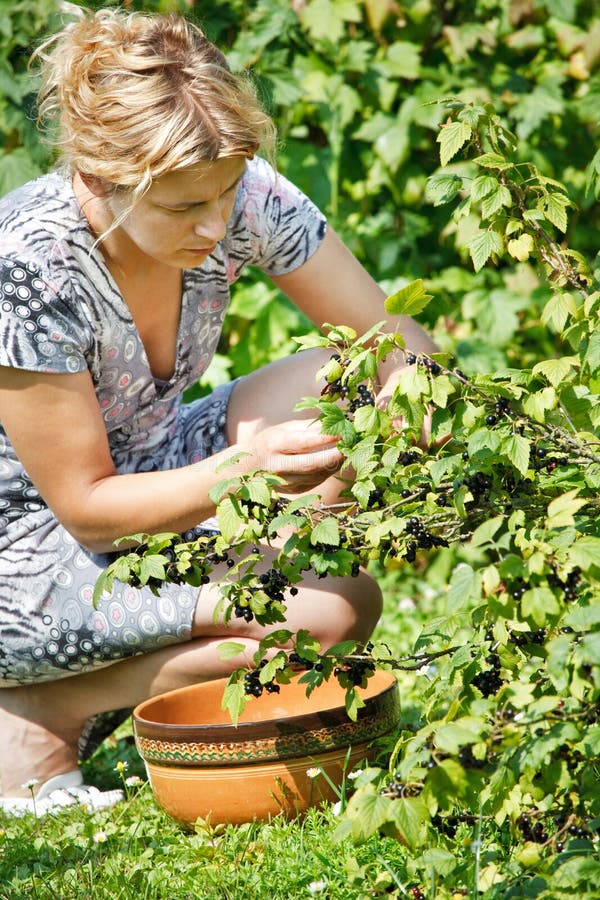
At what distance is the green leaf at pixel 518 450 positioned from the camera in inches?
47.6

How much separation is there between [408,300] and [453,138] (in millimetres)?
245

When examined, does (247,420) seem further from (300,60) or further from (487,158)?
(300,60)

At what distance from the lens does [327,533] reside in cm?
127

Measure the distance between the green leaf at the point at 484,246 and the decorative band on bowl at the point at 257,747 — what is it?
69cm

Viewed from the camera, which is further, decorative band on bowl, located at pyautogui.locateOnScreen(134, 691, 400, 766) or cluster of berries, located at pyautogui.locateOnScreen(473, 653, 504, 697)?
decorative band on bowl, located at pyautogui.locateOnScreen(134, 691, 400, 766)

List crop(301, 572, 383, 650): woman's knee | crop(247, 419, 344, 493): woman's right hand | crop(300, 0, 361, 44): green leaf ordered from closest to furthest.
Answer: crop(247, 419, 344, 493): woman's right hand, crop(301, 572, 383, 650): woman's knee, crop(300, 0, 361, 44): green leaf

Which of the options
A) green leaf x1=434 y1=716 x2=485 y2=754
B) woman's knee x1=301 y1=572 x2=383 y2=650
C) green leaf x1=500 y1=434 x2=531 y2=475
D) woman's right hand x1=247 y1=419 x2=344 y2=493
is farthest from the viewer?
woman's knee x1=301 y1=572 x2=383 y2=650

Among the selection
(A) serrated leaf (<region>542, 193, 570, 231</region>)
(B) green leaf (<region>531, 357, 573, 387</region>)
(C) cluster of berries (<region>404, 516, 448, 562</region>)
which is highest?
(A) serrated leaf (<region>542, 193, 570, 231</region>)

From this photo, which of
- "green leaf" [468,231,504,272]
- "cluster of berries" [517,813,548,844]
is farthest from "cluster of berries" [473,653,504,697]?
"green leaf" [468,231,504,272]

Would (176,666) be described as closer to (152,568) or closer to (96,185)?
(152,568)

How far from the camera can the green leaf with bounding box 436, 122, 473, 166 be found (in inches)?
53.4

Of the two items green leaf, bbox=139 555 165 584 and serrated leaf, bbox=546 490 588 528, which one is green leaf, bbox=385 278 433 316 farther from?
green leaf, bbox=139 555 165 584

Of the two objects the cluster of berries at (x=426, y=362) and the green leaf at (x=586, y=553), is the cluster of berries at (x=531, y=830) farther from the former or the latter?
the cluster of berries at (x=426, y=362)

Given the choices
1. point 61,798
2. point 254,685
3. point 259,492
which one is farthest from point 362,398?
point 61,798
